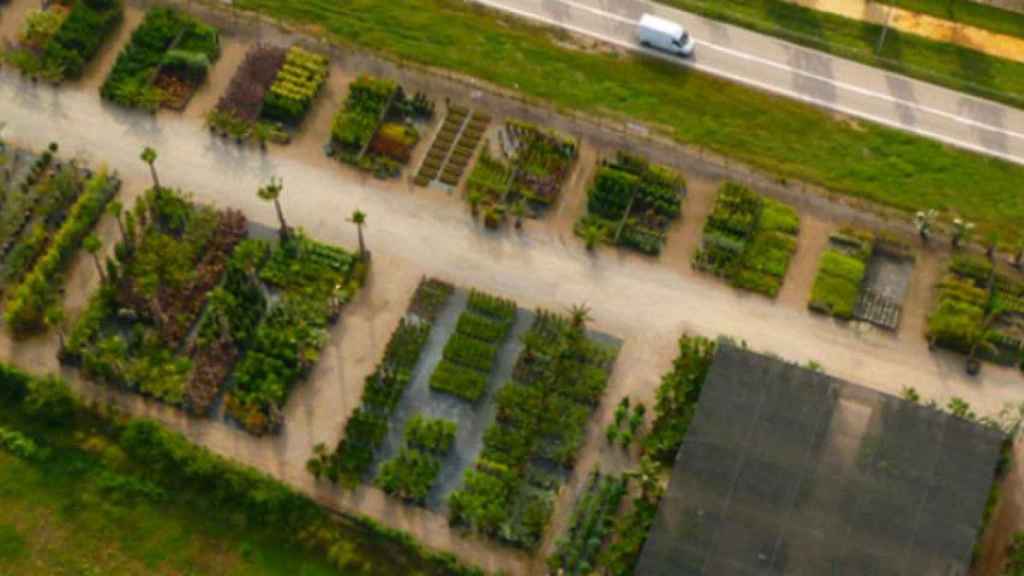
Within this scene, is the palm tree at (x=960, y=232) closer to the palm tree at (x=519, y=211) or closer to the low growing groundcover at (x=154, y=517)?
the palm tree at (x=519, y=211)

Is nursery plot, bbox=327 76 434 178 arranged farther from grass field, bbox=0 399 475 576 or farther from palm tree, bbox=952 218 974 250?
palm tree, bbox=952 218 974 250

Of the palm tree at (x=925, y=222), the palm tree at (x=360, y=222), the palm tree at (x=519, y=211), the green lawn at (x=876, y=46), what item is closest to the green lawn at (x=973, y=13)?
the green lawn at (x=876, y=46)

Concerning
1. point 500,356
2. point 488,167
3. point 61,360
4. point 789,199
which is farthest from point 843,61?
point 61,360

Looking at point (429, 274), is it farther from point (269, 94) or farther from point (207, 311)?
point (269, 94)

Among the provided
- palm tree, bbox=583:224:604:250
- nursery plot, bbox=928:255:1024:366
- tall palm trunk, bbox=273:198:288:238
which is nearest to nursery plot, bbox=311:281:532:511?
palm tree, bbox=583:224:604:250

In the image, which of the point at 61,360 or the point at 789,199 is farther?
the point at 789,199

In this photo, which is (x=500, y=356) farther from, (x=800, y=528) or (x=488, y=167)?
(x=800, y=528)
